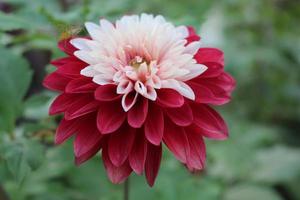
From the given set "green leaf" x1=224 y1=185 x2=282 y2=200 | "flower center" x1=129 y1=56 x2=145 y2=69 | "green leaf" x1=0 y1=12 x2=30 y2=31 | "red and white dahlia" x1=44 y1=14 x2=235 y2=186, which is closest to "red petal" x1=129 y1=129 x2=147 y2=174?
"red and white dahlia" x1=44 y1=14 x2=235 y2=186

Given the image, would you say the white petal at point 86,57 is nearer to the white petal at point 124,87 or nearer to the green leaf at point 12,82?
the white petal at point 124,87

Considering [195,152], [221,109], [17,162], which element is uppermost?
[195,152]

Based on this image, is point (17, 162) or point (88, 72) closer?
point (88, 72)

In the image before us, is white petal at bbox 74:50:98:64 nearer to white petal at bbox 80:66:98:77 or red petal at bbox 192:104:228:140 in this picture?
white petal at bbox 80:66:98:77

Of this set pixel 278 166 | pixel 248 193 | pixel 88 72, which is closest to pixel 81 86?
pixel 88 72

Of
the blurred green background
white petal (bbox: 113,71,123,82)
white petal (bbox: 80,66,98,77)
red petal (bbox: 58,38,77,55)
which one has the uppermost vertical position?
white petal (bbox: 80,66,98,77)

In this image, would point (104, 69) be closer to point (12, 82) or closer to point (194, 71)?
point (194, 71)
